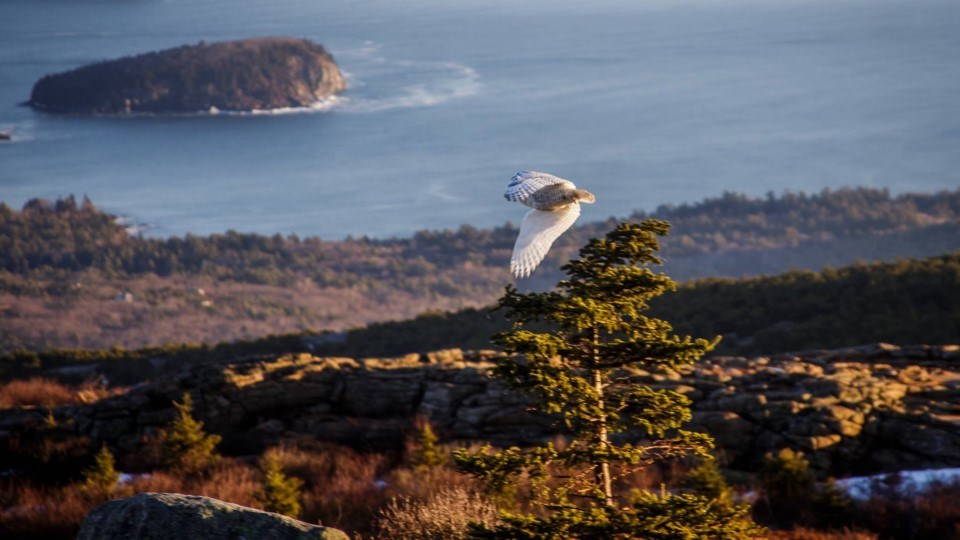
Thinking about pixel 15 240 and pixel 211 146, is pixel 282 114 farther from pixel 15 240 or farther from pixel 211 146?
pixel 15 240

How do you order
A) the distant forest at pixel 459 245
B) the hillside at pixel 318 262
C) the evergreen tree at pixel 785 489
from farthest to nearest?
the distant forest at pixel 459 245 → the hillside at pixel 318 262 → the evergreen tree at pixel 785 489

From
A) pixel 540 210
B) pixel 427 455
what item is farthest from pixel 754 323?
pixel 540 210

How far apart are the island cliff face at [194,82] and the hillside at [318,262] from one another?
1469 inches

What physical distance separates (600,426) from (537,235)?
6.85ft

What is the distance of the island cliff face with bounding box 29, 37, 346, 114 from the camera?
117m

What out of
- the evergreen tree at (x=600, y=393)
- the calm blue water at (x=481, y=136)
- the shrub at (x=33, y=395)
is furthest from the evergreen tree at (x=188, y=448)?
the calm blue water at (x=481, y=136)

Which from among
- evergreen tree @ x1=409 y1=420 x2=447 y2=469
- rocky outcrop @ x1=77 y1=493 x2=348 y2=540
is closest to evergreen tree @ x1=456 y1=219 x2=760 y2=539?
rocky outcrop @ x1=77 y1=493 x2=348 y2=540

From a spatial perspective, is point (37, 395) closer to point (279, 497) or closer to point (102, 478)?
point (102, 478)

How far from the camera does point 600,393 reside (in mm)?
9062

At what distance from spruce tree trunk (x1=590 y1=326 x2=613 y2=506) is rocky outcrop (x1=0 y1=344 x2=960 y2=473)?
726 cm

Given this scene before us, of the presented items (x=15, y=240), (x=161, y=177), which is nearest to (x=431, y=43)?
(x=161, y=177)

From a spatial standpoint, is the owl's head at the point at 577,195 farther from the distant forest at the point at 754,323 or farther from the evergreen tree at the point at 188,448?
the distant forest at the point at 754,323

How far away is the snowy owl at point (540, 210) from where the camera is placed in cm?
786

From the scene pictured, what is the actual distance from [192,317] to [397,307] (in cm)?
1382
